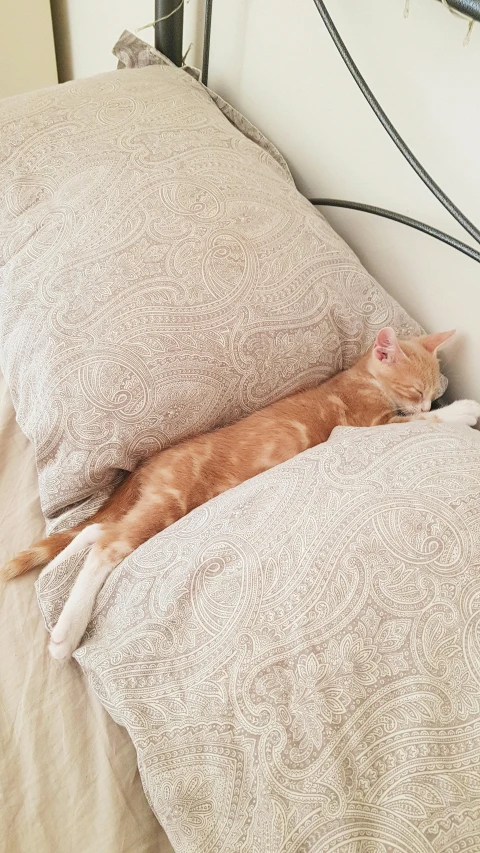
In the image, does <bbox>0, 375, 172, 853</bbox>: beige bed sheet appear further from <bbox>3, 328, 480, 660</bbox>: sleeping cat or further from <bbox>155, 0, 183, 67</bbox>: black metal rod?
<bbox>155, 0, 183, 67</bbox>: black metal rod

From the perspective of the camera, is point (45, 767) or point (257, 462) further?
point (257, 462)

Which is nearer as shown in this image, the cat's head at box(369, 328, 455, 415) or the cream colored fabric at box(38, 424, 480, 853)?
the cream colored fabric at box(38, 424, 480, 853)

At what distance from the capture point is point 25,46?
1.72m

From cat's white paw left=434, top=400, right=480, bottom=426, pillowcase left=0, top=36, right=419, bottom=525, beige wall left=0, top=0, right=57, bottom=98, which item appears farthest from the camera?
beige wall left=0, top=0, right=57, bottom=98

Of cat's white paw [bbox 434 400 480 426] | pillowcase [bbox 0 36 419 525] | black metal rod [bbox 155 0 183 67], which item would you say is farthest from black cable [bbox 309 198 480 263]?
black metal rod [bbox 155 0 183 67]

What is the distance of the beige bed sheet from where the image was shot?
624 millimetres

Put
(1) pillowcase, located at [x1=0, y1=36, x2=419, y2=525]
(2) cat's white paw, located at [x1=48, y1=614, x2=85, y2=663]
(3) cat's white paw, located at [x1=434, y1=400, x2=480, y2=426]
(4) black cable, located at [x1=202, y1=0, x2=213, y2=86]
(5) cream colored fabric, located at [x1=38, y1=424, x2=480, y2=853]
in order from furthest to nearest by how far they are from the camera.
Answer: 1. (4) black cable, located at [x1=202, y1=0, x2=213, y2=86]
2. (3) cat's white paw, located at [x1=434, y1=400, x2=480, y2=426]
3. (1) pillowcase, located at [x1=0, y1=36, x2=419, y2=525]
4. (2) cat's white paw, located at [x1=48, y1=614, x2=85, y2=663]
5. (5) cream colored fabric, located at [x1=38, y1=424, x2=480, y2=853]

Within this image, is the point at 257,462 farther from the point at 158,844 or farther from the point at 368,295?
the point at 158,844

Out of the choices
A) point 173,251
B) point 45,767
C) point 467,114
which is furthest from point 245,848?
point 467,114

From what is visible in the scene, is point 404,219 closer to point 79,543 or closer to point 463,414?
point 463,414

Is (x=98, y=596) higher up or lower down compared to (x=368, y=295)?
lower down

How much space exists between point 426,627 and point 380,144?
82 centimetres

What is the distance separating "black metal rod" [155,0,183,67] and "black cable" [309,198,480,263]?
52cm

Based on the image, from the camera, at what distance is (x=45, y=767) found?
25.8 inches
